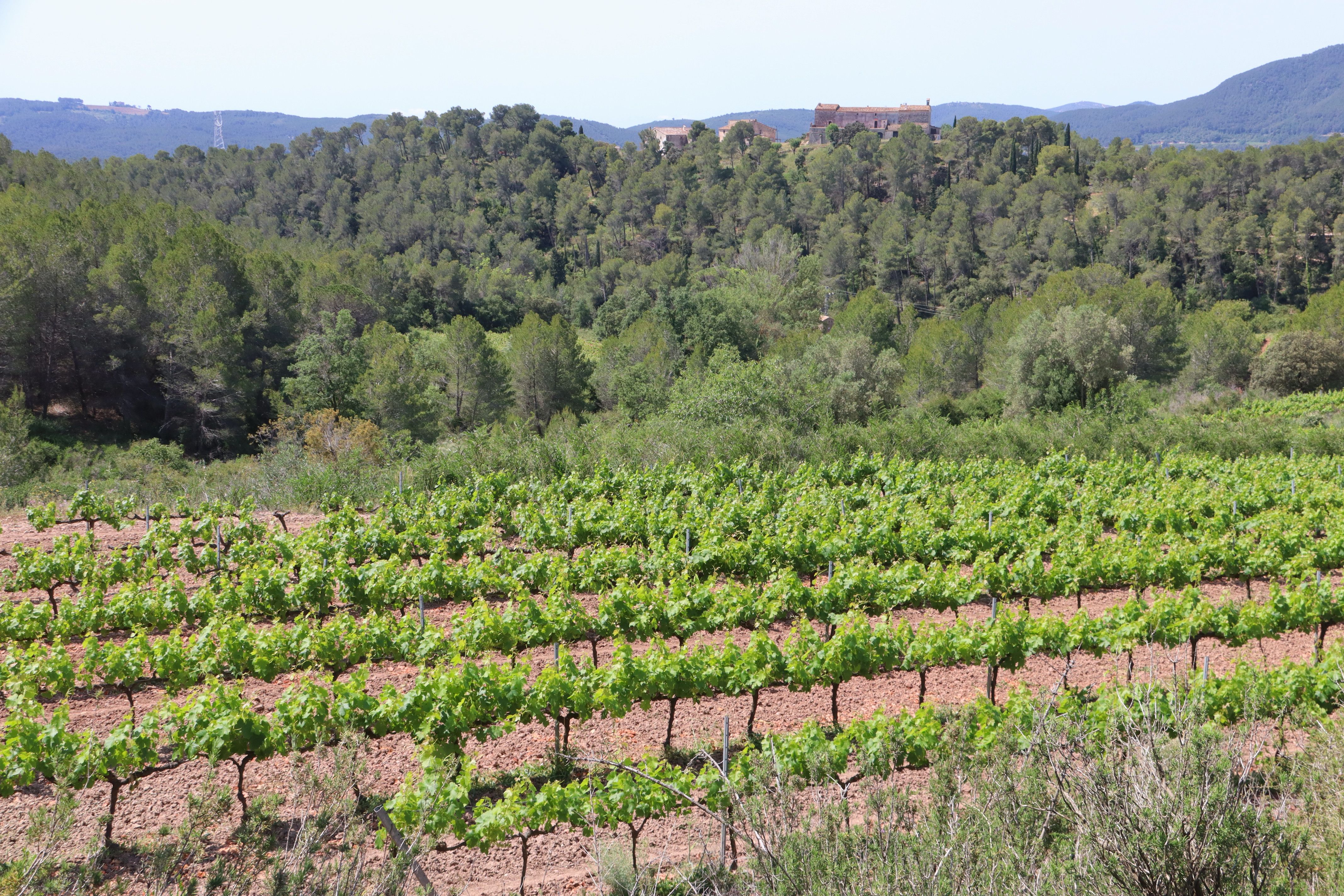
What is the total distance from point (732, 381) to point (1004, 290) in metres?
53.8

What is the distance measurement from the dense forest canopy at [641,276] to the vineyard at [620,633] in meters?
10.3

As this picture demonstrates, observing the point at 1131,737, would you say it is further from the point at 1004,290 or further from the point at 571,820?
the point at 1004,290

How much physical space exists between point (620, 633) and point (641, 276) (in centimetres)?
6636

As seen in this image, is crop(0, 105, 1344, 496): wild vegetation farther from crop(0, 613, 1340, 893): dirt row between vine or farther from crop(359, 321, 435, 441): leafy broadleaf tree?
crop(0, 613, 1340, 893): dirt row between vine

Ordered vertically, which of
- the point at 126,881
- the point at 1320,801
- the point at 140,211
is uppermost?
the point at 140,211

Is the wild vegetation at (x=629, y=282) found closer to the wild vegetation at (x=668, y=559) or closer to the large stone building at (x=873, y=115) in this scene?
the wild vegetation at (x=668, y=559)

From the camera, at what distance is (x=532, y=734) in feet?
26.3

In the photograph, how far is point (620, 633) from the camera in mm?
8602

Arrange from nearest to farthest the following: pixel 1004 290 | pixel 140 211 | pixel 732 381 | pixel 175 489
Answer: pixel 175 489, pixel 732 381, pixel 140 211, pixel 1004 290

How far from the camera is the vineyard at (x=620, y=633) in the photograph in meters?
6.49

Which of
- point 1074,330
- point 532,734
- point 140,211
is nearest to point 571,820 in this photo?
point 532,734

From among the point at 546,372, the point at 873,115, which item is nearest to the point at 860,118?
the point at 873,115

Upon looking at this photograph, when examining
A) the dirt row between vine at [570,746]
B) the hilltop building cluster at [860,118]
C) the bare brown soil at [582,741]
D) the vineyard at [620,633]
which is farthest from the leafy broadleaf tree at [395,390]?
the hilltop building cluster at [860,118]

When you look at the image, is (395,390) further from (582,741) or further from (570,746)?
(570,746)
